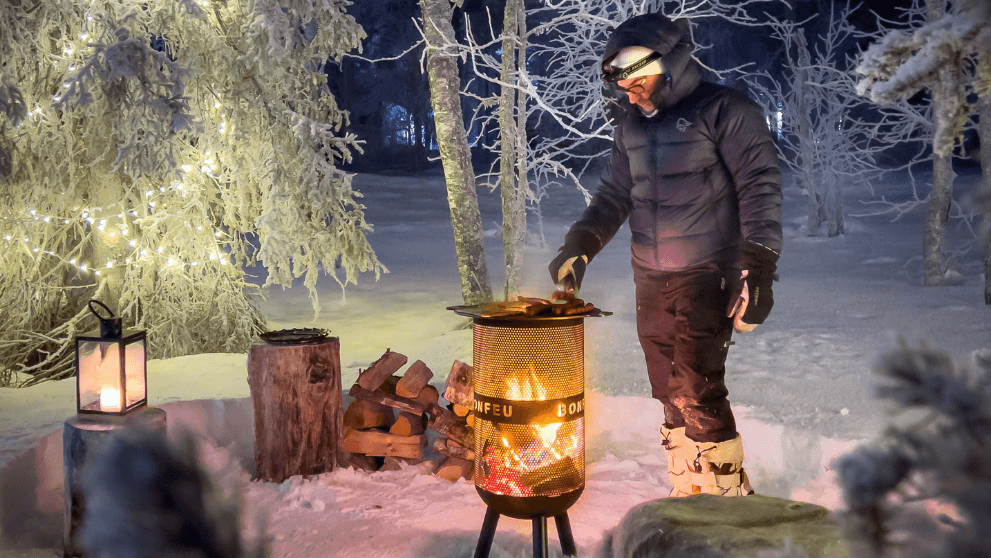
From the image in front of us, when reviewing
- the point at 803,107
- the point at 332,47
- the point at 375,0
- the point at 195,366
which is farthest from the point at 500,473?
the point at 375,0

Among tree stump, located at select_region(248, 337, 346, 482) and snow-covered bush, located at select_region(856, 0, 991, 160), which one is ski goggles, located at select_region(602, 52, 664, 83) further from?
tree stump, located at select_region(248, 337, 346, 482)

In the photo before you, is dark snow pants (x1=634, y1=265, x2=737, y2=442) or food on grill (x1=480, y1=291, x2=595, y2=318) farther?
dark snow pants (x1=634, y1=265, x2=737, y2=442)

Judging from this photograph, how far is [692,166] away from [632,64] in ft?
1.55

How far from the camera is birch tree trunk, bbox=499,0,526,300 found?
798 centimetres

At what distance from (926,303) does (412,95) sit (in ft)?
85.2

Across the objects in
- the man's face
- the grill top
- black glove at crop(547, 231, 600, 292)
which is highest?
the man's face

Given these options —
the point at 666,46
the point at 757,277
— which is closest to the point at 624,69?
the point at 666,46

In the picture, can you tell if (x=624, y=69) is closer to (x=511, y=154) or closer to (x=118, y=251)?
(x=118, y=251)

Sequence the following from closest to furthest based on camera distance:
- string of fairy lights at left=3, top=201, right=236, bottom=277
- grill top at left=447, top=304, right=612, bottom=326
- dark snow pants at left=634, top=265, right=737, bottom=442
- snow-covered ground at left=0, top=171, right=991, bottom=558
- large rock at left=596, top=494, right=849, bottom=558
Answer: large rock at left=596, top=494, right=849, bottom=558 < grill top at left=447, top=304, right=612, bottom=326 < dark snow pants at left=634, top=265, right=737, bottom=442 < snow-covered ground at left=0, top=171, right=991, bottom=558 < string of fairy lights at left=3, top=201, right=236, bottom=277

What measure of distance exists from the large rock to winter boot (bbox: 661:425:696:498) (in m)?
0.61

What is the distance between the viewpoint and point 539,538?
2.79 meters

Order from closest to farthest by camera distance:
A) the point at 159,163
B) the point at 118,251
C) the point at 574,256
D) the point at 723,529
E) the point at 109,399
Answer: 1. the point at 723,529
2. the point at 109,399
3. the point at 574,256
4. the point at 159,163
5. the point at 118,251

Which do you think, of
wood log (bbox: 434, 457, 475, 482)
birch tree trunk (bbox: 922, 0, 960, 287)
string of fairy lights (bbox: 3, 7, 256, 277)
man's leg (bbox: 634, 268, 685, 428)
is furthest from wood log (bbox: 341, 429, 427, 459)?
birch tree trunk (bbox: 922, 0, 960, 287)

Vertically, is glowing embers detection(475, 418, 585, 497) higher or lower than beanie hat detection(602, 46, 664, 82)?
lower
